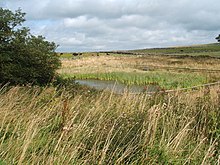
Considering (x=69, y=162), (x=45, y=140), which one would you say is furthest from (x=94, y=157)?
(x=45, y=140)

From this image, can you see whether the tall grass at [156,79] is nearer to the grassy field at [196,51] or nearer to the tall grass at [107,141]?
the tall grass at [107,141]

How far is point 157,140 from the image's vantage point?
5152 mm

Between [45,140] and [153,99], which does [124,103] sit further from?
[45,140]

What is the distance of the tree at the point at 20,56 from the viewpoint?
14648 mm

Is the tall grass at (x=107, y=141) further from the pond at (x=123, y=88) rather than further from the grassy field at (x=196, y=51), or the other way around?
the grassy field at (x=196, y=51)

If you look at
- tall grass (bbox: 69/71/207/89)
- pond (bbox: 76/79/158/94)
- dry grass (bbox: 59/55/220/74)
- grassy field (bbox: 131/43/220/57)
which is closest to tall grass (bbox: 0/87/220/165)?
pond (bbox: 76/79/158/94)

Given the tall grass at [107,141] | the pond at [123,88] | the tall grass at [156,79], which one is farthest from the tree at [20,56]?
the tall grass at [156,79]

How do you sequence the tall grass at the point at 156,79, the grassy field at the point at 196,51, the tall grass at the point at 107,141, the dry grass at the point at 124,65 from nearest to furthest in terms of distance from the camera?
the tall grass at the point at 107,141, the tall grass at the point at 156,79, the dry grass at the point at 124,65, the grassy field at the point at 196,51

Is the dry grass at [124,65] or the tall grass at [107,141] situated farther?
the dry grass at [124,65]

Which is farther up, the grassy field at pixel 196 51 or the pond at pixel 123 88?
the pond at pixel 123 88

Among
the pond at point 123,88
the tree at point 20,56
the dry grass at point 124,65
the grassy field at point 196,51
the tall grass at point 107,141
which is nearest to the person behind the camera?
the tall grass at point 107,141

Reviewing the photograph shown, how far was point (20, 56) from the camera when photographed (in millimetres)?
15188

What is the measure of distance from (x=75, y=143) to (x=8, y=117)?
182 cm

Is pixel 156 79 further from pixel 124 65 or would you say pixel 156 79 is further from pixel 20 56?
pixel 20 56
